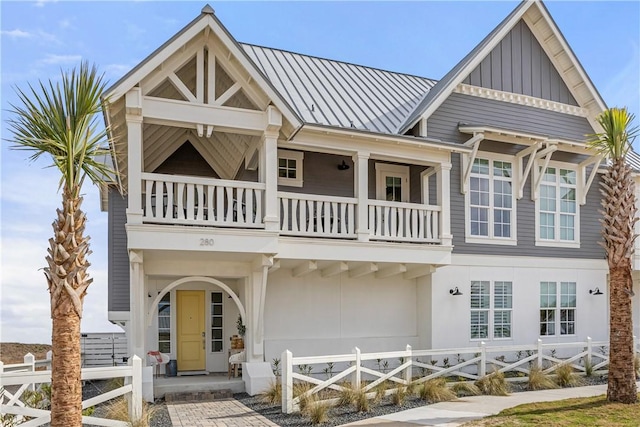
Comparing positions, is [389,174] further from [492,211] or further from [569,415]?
[569,415]

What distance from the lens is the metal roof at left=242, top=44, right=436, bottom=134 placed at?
1550 centimetres

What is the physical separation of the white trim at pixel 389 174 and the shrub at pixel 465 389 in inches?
214

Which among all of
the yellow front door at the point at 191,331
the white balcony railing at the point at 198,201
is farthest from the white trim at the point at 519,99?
the yellow front door at the point at 191,331

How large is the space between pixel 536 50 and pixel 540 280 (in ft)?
23.0

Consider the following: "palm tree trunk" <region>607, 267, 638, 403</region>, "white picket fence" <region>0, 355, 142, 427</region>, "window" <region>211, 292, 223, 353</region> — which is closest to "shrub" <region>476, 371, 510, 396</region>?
"palm tree trunk" <region>607, 267, 638, 403</region>

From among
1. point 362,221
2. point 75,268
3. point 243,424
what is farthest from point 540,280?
point 75,268

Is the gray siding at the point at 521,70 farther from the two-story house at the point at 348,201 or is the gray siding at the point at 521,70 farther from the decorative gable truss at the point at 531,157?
the decorative gable truss at the point at 531,157

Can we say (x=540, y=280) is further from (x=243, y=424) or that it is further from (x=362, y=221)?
(x=243, y=424)

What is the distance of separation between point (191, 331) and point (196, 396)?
2.71 m

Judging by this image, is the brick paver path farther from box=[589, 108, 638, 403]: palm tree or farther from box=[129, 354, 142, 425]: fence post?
box=[589, 108, 638, 403]: palm tree

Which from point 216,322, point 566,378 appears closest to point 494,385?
point 566,378

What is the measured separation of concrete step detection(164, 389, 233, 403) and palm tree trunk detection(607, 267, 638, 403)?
320 inches

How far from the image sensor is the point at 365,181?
44.8ft

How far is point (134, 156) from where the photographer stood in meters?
11.4
